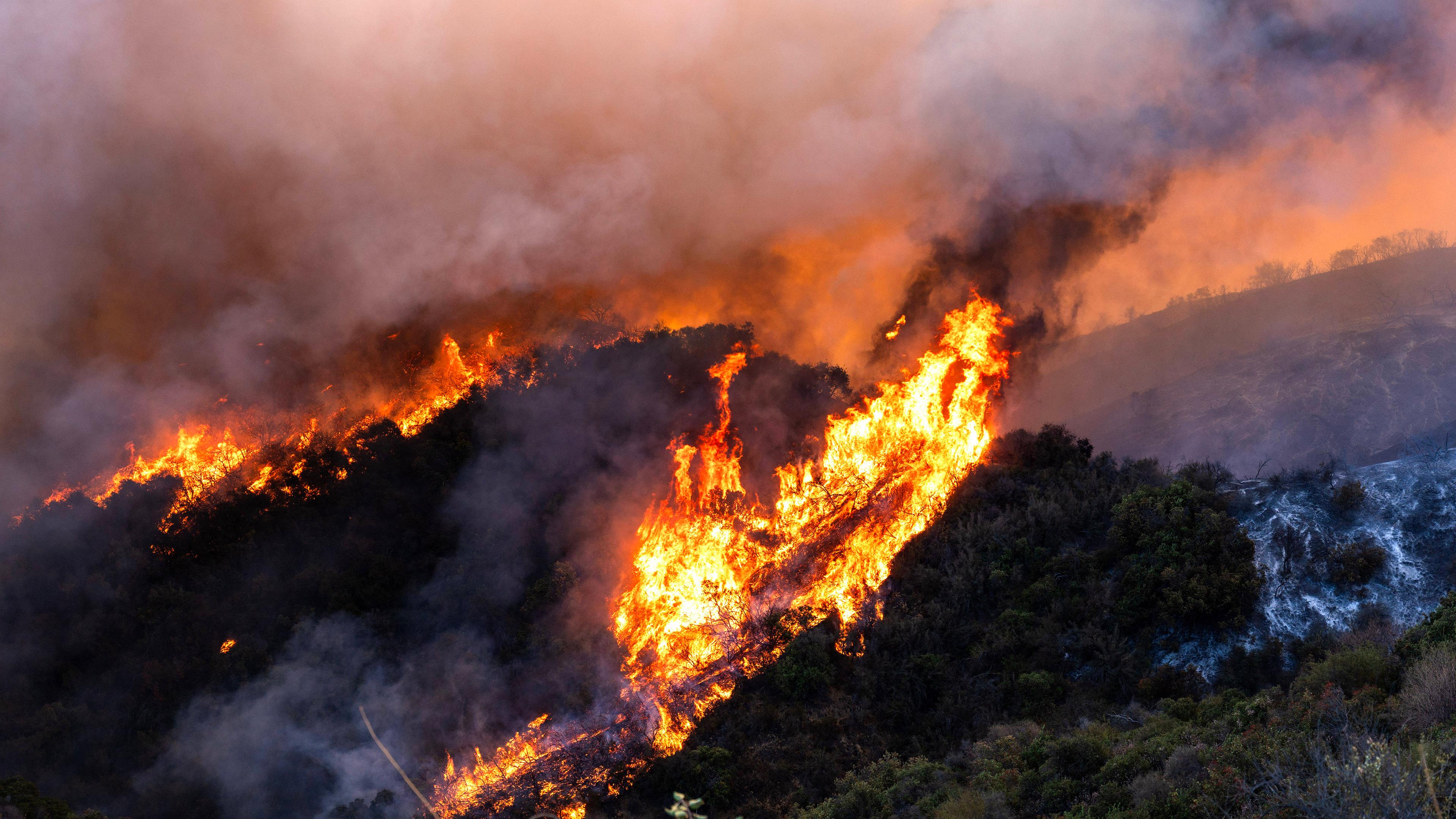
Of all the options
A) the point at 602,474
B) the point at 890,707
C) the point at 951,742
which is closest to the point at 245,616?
the point at 602,474

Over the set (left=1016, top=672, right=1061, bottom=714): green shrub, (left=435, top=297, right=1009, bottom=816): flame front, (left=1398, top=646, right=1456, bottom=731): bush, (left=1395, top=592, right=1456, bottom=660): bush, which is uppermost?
(left=435, top=297, right=1009, bottom=816): flame front

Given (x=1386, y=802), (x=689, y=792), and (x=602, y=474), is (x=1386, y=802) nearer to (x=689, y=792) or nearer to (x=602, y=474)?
(x=689, y=792)

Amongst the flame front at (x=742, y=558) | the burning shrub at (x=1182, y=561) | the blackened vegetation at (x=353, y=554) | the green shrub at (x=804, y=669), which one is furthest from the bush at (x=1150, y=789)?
the blackened vegetation at (x=353, y=554)

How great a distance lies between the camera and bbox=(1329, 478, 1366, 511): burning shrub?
66.9 feet

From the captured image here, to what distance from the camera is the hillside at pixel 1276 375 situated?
44.8 m

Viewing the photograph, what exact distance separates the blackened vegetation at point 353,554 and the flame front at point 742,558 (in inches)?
38.7

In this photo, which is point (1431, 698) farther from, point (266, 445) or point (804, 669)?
point (266, 445)

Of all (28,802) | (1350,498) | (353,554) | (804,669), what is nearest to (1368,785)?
(804,669)

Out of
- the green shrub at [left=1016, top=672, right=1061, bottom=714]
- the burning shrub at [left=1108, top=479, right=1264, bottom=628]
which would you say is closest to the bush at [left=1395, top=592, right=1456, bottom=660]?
the burning shrub at [left=1108, top=479, right=1264, bottom=628]

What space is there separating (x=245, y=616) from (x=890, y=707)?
17601 millimetres

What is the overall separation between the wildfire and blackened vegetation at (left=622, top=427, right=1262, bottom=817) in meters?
16.4

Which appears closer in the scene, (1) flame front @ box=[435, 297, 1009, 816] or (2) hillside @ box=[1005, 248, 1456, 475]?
(1) flame front @ box=[435, 297, 1009, 816]

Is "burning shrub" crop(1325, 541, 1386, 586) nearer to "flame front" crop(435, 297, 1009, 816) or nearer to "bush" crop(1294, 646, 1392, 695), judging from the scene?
"bush" crop(1294, 646, 1392, 695)

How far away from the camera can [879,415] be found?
2662 cm
